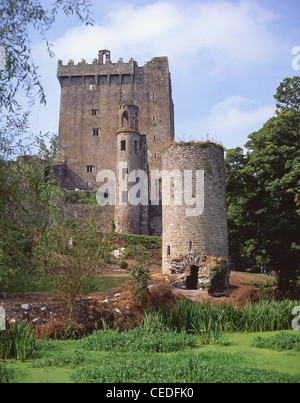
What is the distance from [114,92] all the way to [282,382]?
160ft

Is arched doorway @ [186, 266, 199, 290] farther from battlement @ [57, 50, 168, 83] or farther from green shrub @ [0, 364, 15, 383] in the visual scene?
battlement @ [57, 50, 168, 83]

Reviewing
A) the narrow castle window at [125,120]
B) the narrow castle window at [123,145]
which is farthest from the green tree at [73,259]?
the narrow castle window at [125,120]

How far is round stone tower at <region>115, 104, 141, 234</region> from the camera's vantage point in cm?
3850

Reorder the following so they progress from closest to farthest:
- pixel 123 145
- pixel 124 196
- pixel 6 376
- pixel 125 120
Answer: pixel 6 376 → pixel 124 196 → pixel 123 145 → pixel 125 120

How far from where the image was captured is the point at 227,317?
1221cm

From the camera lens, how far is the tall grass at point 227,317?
1168 centimetres

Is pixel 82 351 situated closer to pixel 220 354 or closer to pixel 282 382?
pixel 220 354

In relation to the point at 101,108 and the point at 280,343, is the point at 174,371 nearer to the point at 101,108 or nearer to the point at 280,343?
the point at 280,343

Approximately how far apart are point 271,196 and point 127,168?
2051 centimetres

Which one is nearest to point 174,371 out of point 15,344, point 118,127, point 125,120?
point 15,344

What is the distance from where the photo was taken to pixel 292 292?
62.5 ft
